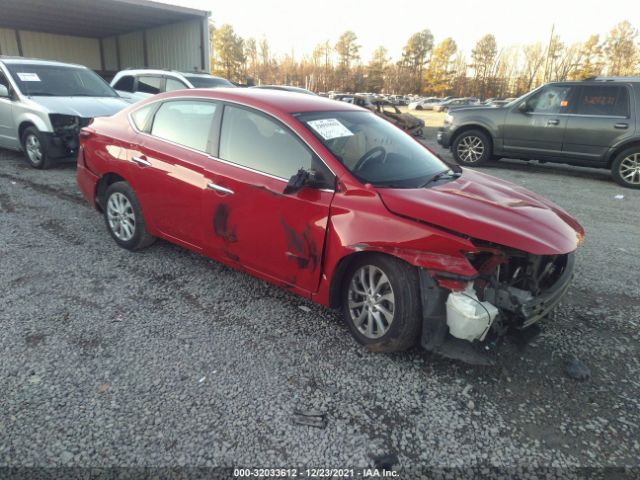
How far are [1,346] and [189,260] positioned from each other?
5.57ft

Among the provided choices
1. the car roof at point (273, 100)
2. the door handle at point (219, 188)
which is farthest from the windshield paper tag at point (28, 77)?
the door handle at point (219, 188)

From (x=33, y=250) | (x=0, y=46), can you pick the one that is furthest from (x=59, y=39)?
(x=33, y=250)

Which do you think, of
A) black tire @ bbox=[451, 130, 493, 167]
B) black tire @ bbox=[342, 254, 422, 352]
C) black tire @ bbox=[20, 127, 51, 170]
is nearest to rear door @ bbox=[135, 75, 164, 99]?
black tire @ bbox=[20, 127, 51, 170]

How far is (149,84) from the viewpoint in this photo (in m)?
10.4

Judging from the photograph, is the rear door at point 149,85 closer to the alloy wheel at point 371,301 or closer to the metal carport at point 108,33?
the metal carport at point 108,33

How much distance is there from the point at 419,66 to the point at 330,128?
75.0 meters

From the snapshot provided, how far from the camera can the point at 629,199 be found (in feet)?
24.1

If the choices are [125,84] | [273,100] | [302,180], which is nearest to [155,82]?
[125,84]

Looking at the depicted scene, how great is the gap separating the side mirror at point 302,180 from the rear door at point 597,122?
770 cm

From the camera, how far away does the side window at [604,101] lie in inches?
322

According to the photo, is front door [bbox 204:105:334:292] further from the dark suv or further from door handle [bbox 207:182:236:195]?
the dark suv

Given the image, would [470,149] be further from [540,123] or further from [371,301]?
[371,301]

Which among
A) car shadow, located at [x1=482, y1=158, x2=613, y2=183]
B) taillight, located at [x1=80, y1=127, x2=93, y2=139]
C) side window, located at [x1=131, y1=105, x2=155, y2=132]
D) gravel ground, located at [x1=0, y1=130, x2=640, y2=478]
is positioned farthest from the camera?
car shadow, located at [x1=482, y1=158, x2=613, y2=183]

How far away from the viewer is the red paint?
2.54 m
